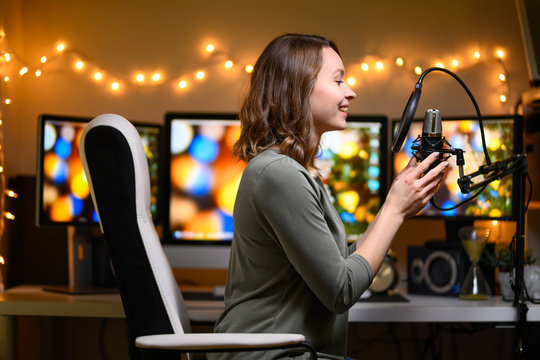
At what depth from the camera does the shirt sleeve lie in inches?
45.2

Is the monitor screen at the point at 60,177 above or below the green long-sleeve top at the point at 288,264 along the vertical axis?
→ above

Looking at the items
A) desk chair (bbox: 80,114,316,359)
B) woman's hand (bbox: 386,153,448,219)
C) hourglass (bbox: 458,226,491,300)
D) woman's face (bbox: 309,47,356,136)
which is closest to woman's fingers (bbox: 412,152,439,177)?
woman's hand (bbox: 386,153,448,219)

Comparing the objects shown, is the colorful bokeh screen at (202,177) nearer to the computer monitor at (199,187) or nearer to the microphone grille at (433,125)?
the computer monitor at (199,187)

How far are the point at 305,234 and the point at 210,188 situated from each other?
101cm

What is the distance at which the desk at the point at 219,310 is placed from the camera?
1.72 meters

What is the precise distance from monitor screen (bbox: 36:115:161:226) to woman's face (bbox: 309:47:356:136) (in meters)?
1.03

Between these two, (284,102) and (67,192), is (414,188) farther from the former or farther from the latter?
(67,192)

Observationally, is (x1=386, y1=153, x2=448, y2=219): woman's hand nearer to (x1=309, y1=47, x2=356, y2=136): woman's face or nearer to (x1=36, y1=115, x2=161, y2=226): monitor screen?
(x1=309, y1=47, x2=356, y2=136): woman's face

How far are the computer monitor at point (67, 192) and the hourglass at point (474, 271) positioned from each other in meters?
1.13

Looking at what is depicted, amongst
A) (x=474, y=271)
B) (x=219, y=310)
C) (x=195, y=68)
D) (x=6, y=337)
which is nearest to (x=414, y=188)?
(x=219, y=310)

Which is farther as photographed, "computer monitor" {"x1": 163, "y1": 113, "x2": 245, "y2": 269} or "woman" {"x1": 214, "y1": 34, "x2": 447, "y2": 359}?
"computer monitor" {"x1": 163, "y1": 113, "x2": 245, "y2": 269}

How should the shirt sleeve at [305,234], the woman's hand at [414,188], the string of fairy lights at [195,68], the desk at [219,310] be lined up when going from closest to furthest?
the shirt sleeve at [305,234] → the woman's hand at [414,188] → the desk at [219,310] → the string of fairy lights at [195,68]

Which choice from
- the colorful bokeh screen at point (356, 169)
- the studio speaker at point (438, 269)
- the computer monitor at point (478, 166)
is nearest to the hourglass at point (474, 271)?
the studio speaker at point (438, 269)

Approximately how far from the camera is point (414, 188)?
4.21 ft
